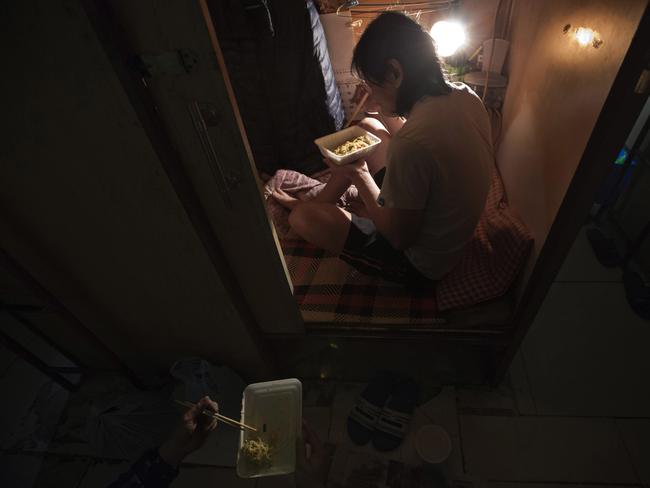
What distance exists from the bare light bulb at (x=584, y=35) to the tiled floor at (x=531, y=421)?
4.74ft

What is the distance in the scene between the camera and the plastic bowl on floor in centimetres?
150

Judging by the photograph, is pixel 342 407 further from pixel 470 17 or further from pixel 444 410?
pixel 470 17

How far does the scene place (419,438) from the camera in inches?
61.8

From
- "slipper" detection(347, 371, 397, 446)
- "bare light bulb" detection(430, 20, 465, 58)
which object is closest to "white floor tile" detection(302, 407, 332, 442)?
"slipper" detection(347, 371, 397, 446)

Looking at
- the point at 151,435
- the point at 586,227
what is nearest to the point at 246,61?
the point at 151,435

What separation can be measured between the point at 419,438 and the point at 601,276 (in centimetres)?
154

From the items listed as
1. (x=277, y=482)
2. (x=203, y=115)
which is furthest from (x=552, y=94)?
Answer: (x=277, y=482)

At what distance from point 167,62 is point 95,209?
0.55 m

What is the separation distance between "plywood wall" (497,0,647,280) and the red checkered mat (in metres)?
0.09

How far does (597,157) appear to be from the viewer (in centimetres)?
97

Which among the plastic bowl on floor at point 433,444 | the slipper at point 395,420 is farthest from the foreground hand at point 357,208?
the plastic bowl on floor at point 433,444

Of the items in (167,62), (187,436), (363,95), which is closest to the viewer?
(167,62)

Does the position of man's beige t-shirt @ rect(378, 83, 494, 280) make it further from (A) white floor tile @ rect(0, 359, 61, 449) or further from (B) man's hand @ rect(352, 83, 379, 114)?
(A) white floor tile @ rect(0, 359, 61, 449)

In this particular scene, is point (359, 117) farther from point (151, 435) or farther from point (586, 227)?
point (151, 435)
